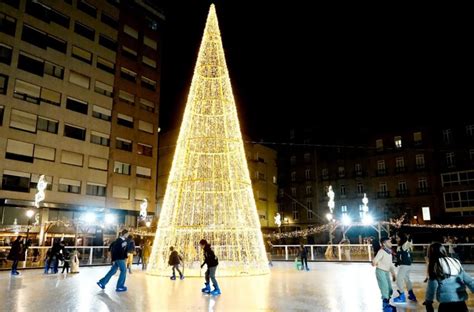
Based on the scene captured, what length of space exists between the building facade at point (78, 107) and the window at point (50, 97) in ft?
0.28

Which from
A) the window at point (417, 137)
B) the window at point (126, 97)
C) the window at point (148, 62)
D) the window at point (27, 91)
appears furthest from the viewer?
the window at point (417, 137)

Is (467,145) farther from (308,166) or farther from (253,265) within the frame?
(253,265)

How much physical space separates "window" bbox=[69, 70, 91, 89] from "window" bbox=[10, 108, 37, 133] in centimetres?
523

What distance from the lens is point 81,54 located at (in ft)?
118

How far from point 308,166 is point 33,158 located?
127 ft

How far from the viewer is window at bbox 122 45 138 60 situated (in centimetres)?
4019

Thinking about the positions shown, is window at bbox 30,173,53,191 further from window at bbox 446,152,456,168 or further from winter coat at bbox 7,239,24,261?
window at bbox 446,152,456,168

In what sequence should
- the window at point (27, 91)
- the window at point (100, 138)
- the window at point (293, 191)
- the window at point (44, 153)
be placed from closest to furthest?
the window at point (27, 91)
the window at point (44, 153)
the window at point (100, 138)
the window at point (293, 191)

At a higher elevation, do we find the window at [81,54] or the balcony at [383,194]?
the window at [81,54]

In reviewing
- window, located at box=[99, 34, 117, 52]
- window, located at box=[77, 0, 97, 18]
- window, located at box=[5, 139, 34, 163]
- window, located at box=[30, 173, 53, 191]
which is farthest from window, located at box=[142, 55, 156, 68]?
window, located at box=[30, 173, 53, 191]

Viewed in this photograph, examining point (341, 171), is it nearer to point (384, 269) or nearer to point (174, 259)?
point (174, 259)

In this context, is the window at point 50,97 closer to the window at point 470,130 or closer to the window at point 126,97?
the window at point 126,97

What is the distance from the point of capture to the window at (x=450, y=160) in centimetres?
4497

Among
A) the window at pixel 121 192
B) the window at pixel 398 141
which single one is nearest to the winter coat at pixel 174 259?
the window at pixel 121 192
